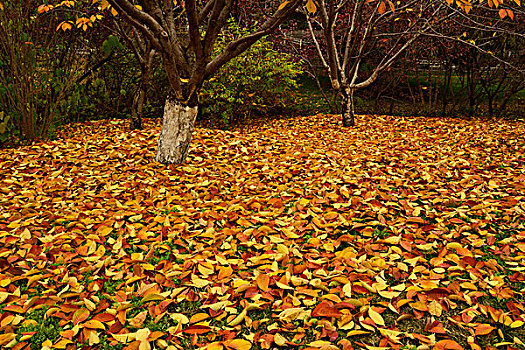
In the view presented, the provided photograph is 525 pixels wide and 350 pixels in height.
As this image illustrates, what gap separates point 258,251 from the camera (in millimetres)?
2436

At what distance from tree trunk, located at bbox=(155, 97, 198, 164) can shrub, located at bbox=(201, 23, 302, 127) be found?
2388 mm

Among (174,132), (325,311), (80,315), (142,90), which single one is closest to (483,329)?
(325,311)

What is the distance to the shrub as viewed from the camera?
21.2ft

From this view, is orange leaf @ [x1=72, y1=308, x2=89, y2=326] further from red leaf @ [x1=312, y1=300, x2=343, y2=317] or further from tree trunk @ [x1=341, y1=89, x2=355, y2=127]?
tree trunk @ [x1=341, y1=89, x2=355, y2=127]

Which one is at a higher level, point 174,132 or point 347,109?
point 347,109

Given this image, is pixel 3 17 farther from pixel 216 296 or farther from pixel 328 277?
pixel 328 277

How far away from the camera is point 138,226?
2678mm

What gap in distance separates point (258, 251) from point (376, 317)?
92cm

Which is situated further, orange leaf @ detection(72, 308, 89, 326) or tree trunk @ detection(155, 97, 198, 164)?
tree trunk @ detection(155, 97, 198, 164)

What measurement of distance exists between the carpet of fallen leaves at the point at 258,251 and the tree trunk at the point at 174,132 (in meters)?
0.17

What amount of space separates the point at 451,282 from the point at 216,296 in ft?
4.63

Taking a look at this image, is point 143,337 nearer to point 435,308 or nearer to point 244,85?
point 435,308

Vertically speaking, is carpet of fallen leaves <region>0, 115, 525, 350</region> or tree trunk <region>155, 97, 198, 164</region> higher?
tree trunk <region>155, 97, 198, 164</region>

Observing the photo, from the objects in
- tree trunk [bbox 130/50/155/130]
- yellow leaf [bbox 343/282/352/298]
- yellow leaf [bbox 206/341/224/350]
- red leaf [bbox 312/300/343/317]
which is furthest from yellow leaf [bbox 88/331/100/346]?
tree trunk [bbox 130/50/155/130]
